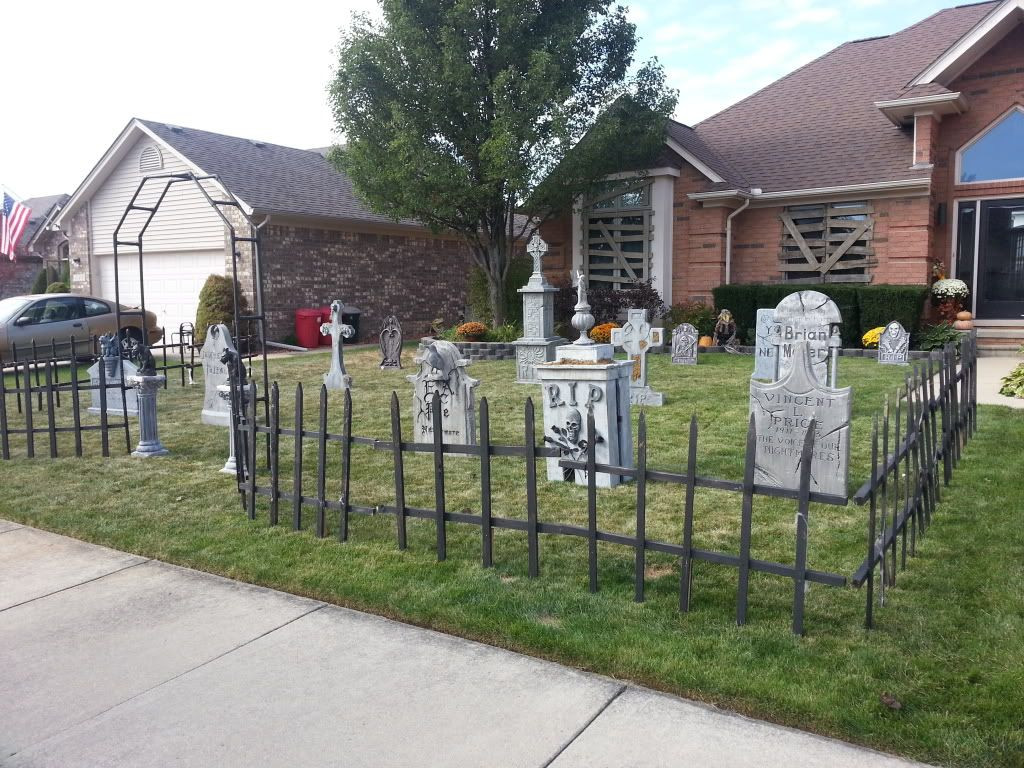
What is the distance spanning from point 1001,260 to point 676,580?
1546cm

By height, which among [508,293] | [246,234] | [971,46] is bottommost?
[508,293]

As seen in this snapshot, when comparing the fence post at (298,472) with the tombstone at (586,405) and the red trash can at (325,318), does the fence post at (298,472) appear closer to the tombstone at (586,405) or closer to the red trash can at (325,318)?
the tombstone at (586,405)

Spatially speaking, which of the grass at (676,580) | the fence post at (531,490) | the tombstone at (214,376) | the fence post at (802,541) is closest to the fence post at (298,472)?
the grass at (676,580)

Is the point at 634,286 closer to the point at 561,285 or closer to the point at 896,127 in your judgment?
the point at 561,285

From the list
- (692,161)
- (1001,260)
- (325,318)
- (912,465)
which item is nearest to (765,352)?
(912,465)

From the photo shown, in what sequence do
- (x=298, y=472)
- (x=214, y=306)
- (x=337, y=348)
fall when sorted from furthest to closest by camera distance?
(x=214, y=306) < (x=337, y=348) < (x=298, y=472)

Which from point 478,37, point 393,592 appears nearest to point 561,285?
point 478,37

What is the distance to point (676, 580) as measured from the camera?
181 inches

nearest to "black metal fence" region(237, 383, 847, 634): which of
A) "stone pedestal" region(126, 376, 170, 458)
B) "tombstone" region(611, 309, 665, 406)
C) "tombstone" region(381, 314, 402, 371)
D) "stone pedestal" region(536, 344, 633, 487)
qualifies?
"stone pedestal" region(536, 344, 633, 487)

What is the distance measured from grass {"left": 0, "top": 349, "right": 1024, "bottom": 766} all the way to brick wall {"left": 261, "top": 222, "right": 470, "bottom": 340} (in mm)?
12723

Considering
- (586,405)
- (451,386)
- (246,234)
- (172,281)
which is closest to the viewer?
(586,405)

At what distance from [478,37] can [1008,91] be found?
10525 mm

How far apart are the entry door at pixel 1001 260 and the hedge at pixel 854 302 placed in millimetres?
1752

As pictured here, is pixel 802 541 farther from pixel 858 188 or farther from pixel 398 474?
pixel 858 188
